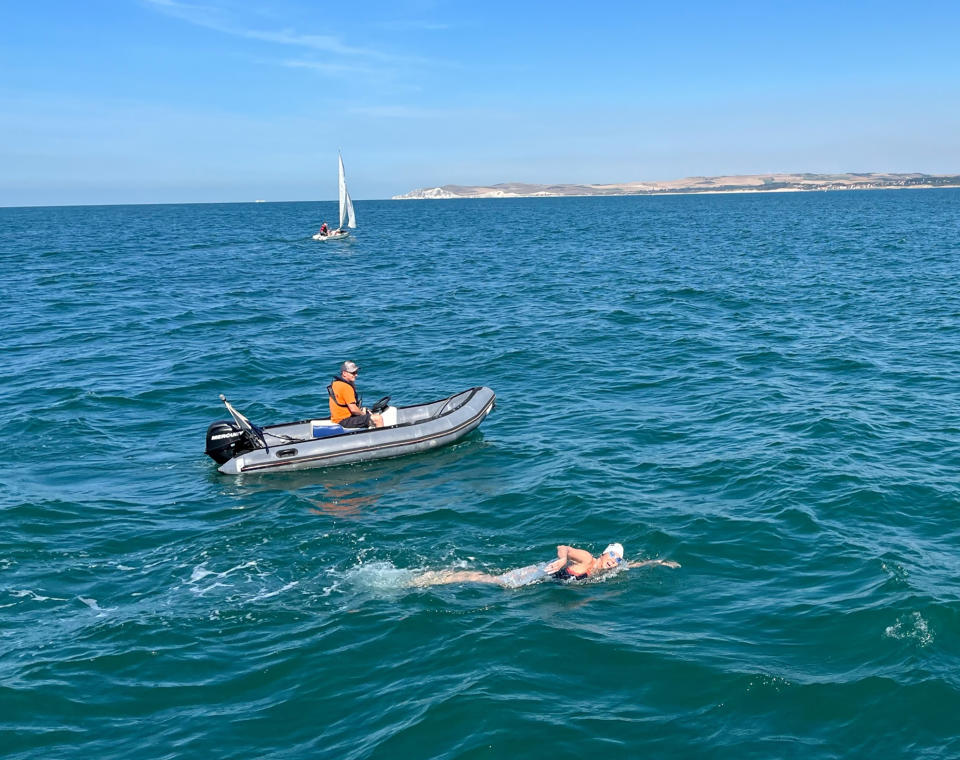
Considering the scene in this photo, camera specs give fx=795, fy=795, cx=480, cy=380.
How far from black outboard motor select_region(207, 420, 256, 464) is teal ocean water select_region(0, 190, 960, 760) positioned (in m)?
0.45

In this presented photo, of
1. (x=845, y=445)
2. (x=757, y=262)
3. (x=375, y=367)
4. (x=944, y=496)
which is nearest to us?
(x=944, y=496)

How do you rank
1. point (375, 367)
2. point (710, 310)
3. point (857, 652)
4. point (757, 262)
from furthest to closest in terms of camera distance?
point (757, 262) < point (710, 310) < point (375, 367) < point (857, 652)

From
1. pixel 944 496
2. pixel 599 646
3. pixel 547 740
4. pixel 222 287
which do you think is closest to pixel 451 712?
pixel 547 740

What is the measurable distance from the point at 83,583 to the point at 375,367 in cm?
1343

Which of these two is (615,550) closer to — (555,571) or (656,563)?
(656,563)

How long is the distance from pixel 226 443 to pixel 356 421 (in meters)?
2.69

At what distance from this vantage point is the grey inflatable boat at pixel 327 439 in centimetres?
1627

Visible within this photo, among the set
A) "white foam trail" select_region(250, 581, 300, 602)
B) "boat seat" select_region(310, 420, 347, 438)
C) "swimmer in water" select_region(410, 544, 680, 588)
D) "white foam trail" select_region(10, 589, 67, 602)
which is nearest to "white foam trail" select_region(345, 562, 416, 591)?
"swimmer in water" select_region(410, 544, 680, 588)

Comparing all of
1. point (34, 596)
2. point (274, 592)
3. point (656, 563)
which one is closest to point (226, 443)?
point (34, 596)

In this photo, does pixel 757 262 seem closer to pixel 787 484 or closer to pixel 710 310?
pixel 710 310

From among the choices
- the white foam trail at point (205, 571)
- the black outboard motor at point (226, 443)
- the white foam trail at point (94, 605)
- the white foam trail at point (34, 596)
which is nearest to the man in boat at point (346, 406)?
the black outboard motor at point (226, 443)

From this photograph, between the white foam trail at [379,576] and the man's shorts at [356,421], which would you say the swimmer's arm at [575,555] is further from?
the man's shorts at [356,421]

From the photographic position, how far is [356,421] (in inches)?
672

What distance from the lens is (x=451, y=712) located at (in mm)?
8789
